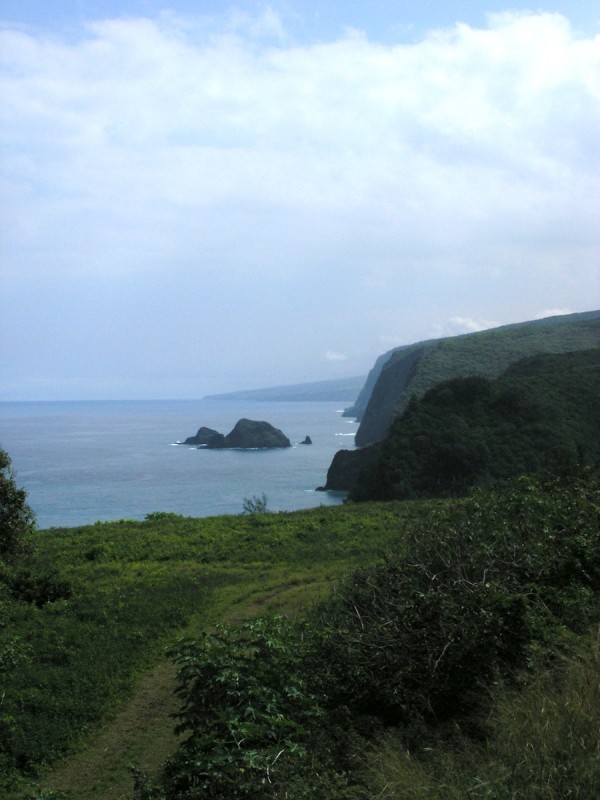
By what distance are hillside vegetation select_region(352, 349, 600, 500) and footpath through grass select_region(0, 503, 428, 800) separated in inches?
688

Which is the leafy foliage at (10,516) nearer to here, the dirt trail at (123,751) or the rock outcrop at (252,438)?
the dirt trail at (123,751)

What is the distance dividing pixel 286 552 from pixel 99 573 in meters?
4.05

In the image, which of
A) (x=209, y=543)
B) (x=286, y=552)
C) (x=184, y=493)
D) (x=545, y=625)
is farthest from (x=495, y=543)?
(x=184, y=493)

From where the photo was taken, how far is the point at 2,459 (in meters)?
15.4

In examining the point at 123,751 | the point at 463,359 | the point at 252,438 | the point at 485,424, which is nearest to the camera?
the point at 123,751

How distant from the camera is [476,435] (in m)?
41.3

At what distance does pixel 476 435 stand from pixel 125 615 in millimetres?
31933

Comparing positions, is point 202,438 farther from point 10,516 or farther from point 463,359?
point 10,516

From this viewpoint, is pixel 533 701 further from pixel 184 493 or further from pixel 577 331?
pixel 577 331

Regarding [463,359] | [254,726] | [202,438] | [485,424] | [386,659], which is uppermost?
[463,359]

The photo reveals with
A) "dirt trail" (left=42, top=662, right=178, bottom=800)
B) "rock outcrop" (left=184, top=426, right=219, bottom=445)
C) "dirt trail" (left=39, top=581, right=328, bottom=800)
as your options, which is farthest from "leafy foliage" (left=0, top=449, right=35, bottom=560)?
"rock outcrop" (left=184, top=426, right=219, bottom=445)

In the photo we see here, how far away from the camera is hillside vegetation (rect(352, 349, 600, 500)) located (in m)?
39.3

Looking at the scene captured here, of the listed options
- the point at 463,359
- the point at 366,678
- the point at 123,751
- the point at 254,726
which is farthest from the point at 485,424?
the point at 463,359

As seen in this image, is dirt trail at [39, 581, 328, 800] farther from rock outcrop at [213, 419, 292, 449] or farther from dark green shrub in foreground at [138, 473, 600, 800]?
rock outcrop at [213, 419, 292, 449]
